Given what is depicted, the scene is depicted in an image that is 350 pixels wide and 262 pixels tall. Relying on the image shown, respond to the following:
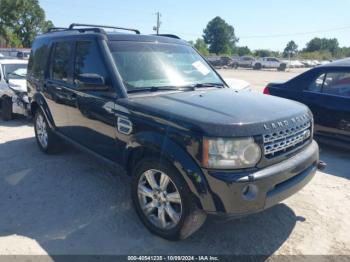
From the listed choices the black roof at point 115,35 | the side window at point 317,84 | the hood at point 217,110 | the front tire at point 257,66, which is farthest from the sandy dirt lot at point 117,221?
the front tire at point 257,66

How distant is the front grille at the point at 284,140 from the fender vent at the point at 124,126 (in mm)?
1342

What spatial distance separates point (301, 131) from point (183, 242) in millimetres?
1571

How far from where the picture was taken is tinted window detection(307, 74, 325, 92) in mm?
6094

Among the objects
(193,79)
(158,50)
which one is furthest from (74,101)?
(193,79)

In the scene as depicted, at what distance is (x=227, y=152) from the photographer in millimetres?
2889

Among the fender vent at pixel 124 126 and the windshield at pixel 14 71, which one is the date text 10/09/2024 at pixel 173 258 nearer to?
the fender vent at pixel 124 126

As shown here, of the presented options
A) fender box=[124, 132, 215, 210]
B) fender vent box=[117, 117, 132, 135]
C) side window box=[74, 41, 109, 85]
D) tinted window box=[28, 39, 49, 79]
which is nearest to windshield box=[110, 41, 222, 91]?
side window box=[74, 41, 109, 85]

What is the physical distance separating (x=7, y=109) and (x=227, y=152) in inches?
290

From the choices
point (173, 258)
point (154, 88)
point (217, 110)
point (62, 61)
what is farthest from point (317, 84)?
point (173, 258)

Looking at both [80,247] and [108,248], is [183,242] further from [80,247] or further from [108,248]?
[80,247]

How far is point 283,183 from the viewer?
10.4 ft

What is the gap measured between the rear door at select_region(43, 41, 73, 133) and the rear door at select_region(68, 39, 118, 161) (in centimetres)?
17

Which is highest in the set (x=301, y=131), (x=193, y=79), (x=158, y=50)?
(x=158, y=50)

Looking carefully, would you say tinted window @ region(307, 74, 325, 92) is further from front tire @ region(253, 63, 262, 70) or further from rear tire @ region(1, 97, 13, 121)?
front tire @ region(253, 63, 262, 70)
